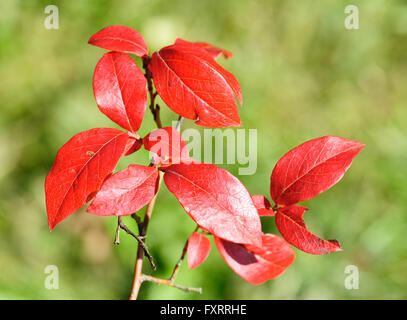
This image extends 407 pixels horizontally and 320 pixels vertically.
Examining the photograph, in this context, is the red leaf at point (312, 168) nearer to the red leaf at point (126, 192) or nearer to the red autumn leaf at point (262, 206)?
the red autumn leaf at point (262, 206)

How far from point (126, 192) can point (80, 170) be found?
0.06 m

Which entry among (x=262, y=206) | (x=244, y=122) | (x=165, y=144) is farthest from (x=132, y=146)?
(x=244, y=122)

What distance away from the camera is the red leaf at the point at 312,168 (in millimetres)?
458

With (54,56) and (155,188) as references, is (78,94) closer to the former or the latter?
(54,56)

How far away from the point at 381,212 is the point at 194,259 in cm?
118

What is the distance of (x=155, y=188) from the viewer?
433mm

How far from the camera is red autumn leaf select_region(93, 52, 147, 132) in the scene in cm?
48

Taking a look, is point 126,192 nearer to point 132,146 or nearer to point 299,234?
point 132,146

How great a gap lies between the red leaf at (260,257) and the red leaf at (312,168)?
0.06m

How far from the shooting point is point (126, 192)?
41 centimetres

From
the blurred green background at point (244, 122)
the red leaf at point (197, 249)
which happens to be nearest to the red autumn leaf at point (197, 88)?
the red leaf at point (197, 249)

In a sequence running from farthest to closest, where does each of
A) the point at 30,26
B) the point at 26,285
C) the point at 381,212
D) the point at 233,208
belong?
1. the point at 30,26
2. the point at 381,212
3. the point at 26,285
4. the point at 233,208

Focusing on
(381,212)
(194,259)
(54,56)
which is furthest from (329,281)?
(54,56)

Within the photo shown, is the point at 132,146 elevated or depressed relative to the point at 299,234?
elevated
